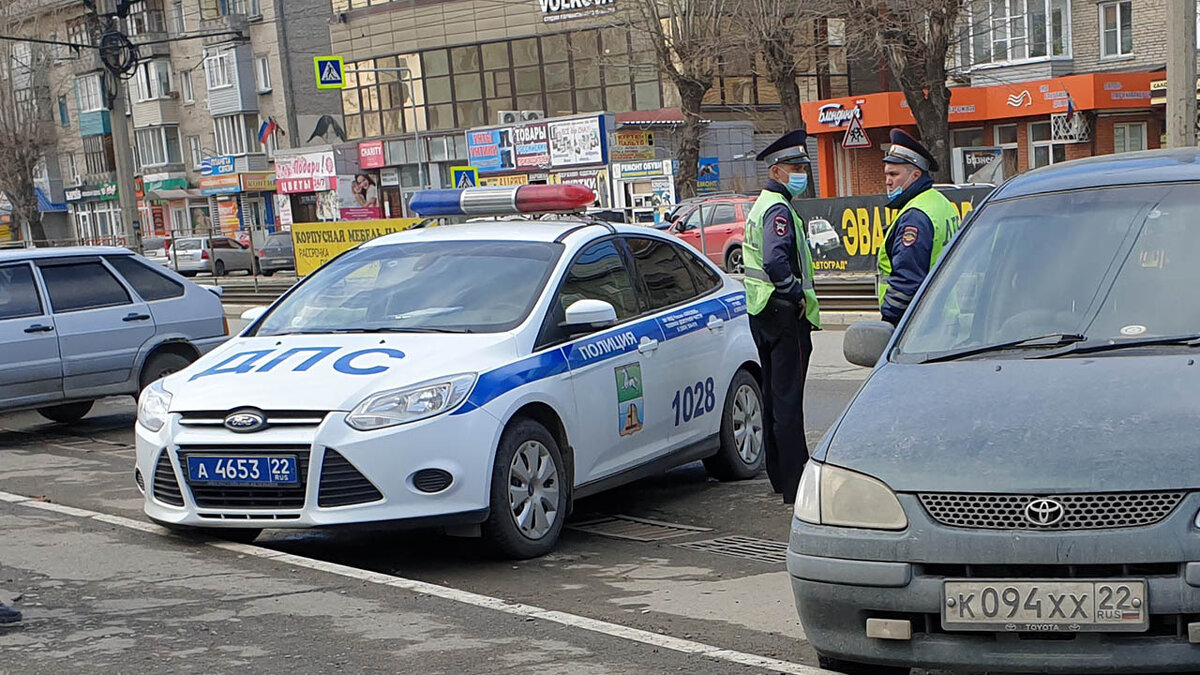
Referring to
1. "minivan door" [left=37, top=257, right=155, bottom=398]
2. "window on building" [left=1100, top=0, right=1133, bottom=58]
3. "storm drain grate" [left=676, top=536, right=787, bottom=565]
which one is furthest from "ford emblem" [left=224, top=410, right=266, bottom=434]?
"window on building" [left=1100, top=0, right=1133, bottom=58]

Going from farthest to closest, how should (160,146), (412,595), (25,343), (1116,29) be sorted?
1. (160,146)
2. (1116,29)
3. (25,343)
4. (412,595)

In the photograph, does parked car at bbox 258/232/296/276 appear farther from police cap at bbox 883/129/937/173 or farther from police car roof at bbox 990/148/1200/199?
police car roof at bbox 990/148/1200/199

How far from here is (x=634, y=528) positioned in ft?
24.8

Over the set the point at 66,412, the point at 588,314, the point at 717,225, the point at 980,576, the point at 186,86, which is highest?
the point at 186,86

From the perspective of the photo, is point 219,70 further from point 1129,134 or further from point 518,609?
point 518,609

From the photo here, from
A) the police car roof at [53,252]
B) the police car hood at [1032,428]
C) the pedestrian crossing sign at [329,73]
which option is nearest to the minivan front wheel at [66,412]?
the police car roof at [53,252]

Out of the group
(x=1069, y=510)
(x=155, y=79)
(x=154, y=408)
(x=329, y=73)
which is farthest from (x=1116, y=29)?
(x=155, y=79)

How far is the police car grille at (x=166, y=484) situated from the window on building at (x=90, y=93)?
231ft

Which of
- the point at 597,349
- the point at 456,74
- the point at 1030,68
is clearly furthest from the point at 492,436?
the point at 456,74

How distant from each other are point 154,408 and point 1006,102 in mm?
34862

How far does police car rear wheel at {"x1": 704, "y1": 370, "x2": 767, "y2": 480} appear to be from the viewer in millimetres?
8523

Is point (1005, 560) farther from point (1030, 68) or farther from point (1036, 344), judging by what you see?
point (1030, 68)

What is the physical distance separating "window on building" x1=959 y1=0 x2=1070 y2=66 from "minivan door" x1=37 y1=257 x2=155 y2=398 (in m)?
30.8

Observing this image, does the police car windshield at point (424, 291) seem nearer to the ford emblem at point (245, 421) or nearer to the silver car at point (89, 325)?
the ford emblem at point (245, 421)
